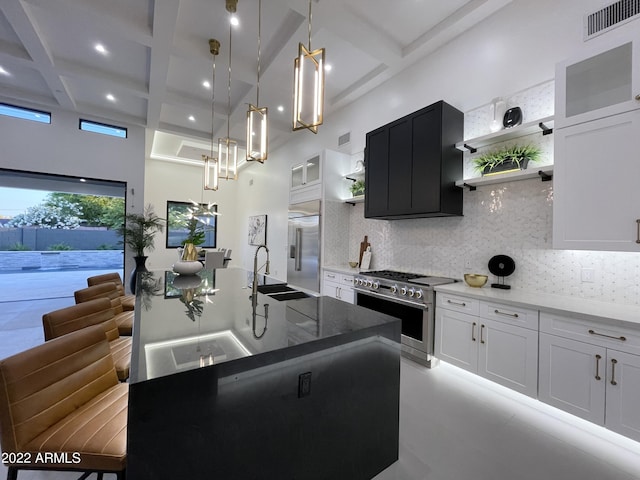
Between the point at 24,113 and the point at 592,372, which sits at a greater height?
the point at 24,113

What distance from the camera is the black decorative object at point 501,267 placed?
285 cm

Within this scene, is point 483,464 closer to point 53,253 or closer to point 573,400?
point 573,400

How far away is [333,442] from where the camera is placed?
1372 millimetres

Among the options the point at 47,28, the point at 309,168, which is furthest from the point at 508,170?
the point at 47,28

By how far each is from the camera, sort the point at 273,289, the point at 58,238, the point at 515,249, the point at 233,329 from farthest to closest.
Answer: the point at 58,238
the point at 515,249
the point at 273,289
the point at 233,329

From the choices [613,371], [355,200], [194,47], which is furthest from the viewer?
[355,200]

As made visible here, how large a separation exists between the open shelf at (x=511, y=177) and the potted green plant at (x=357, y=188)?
1665 millimetres

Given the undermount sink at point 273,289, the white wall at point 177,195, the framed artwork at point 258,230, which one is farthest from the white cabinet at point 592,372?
the white wall at point 177,195

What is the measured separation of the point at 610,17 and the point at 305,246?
435 centimetres

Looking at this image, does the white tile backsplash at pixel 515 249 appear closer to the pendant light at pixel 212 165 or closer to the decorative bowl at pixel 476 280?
the decorative bowl at pixel 476 280

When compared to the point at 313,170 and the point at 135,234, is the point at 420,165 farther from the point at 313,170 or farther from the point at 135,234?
the point at 135,234

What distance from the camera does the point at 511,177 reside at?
2.74 metres

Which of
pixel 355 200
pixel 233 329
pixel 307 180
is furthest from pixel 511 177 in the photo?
pixel 307 180

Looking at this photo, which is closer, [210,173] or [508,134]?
[508,134]
